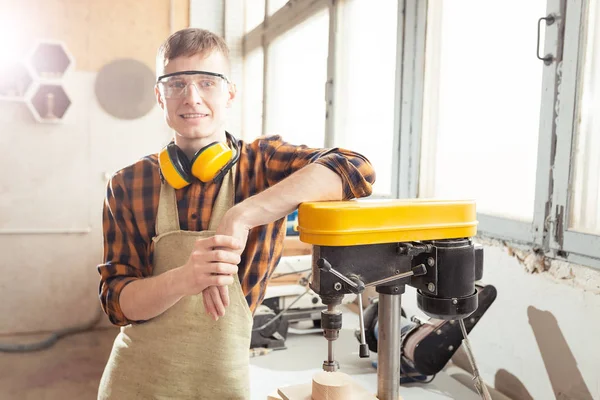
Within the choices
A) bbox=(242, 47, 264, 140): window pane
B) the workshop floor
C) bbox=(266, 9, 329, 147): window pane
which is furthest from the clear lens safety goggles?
bbox=(242, 47, 264, 140): window pane

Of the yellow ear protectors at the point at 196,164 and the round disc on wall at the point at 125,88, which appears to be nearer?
the yellow ear protectors at the point at 196,164

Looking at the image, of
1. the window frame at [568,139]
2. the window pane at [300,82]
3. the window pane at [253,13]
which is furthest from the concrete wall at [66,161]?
the window frame at [568,139]

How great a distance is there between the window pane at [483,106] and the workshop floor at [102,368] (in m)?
0.72

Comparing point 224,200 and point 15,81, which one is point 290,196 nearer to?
point 224,200

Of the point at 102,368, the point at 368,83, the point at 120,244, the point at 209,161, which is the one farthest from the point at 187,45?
the point at 102,368

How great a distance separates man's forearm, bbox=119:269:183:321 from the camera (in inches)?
43.7

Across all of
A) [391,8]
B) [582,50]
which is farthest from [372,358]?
[391,8]

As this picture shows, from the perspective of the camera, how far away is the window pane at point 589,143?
153cm

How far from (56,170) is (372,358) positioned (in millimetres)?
3033

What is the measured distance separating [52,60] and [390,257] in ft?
12.5

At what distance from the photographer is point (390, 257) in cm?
96

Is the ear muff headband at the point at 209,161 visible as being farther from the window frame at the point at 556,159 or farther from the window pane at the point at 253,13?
the window pane at the point at 253,13

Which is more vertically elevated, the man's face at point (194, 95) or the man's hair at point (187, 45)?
the man's hair at point (187, 45)

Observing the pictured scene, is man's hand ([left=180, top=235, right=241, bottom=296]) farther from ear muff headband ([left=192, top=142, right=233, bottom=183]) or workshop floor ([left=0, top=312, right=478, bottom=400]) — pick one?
workshop floor ([left=0, top=312, right=478, bottom=400])
